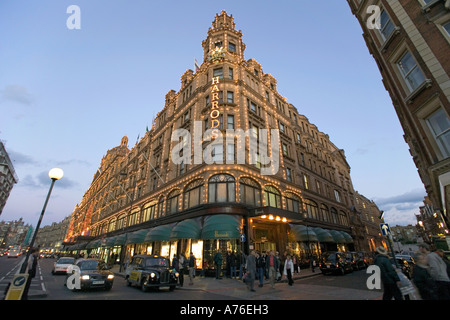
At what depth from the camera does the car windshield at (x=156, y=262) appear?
13.1 metres

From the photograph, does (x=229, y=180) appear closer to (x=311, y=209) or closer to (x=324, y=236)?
(x=324, y=236)

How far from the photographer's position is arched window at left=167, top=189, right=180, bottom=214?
83.5ft

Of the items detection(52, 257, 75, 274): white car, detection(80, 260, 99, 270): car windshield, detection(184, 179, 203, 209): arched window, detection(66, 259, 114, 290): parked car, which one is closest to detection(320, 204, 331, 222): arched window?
detection(184, 179, 203, 209): arched window

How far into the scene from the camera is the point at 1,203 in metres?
75.7

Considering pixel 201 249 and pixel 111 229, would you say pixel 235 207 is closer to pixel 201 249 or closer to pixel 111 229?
pixel 201 249

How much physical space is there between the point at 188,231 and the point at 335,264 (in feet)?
42.6

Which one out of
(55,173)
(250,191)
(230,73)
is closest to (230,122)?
(250,191)

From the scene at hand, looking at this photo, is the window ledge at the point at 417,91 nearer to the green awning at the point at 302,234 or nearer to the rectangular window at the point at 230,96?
the green awning at the point at 302,234

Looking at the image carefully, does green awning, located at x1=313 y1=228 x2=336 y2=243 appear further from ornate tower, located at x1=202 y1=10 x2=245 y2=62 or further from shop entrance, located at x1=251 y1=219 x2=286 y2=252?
ornate tower, located at x1=202 y1=10 x2=245 y2=62

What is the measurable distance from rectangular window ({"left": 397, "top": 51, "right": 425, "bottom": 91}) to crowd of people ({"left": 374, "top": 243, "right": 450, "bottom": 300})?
354 inches

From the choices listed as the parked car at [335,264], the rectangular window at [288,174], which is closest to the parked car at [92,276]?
the parked car at [335,264]
